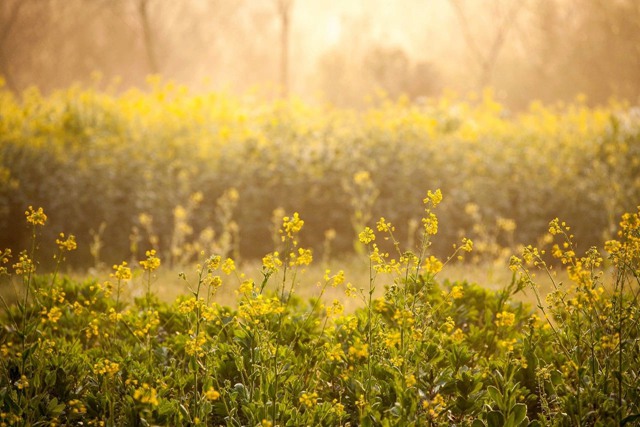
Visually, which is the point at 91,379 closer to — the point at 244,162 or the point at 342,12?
the point at 244,162

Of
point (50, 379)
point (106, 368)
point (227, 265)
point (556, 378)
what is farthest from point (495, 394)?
point (50, 379)

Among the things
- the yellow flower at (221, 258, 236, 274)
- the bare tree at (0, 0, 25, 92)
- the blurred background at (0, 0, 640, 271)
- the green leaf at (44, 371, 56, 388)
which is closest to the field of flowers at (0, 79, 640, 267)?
the blurred background at (0, 0, 640, 271)

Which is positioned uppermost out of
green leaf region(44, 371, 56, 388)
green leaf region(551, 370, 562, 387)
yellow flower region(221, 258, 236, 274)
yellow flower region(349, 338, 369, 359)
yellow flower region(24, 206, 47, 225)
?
yellow flower region(24, 206, 47, 225)

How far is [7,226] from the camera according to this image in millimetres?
6082

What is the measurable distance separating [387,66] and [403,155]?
1764 centimetres

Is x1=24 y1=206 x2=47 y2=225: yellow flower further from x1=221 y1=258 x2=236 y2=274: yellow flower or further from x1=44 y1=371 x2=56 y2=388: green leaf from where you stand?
x1=221 y1=258 x2=236 y2=274: yellow flower

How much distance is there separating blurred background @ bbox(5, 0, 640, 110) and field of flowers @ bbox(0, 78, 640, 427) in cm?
1001

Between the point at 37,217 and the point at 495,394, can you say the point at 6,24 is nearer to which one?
the point at 37,217

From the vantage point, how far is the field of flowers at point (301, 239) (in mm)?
2305

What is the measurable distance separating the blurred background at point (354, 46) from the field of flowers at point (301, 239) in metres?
10.0

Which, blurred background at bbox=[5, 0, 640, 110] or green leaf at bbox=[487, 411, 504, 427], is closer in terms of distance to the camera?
green leaf at bbox=[487, 411, 504, 427]

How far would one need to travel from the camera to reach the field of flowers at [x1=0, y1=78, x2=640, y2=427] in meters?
2.30

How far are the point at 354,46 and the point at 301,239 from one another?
2633 cm

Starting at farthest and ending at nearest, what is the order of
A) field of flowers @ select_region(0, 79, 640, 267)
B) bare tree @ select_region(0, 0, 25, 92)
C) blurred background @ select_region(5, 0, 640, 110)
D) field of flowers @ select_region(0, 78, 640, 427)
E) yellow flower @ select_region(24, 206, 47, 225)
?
blurred background @ select_region(5, 0, 640, 110), bare tree @ select_region(0, 0, 25, 92), field of flowers @ select_region(0, 79, 640, 267), yellow flower @ select_region(24, 206, 47, 225), field of flowers @ select_region(0, 78, 640, 427)
